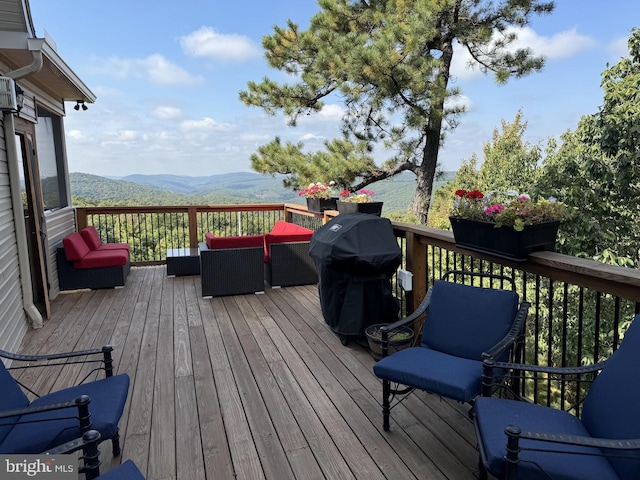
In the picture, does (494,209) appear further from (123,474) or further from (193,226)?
(193,226)

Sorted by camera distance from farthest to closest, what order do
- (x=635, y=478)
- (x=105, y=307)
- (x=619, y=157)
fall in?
(x=619, y=157) → (x=105, y=307) → (x=635, y=478)

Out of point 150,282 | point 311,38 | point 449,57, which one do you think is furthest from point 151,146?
point 150,282

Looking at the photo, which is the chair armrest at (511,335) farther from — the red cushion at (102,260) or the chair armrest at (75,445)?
the red cushion at (102,260)

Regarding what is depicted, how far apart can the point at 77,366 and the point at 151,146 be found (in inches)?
937

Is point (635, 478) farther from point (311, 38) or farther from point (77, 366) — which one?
point (311, 38)

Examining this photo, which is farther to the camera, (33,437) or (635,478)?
(33,437)

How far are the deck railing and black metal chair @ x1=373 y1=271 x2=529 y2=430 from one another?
187 millimetres

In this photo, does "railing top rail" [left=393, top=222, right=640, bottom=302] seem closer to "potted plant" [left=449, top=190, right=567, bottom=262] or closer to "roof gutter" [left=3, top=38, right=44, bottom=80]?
"potted plant" [left=449, top=190, right=567, bottom=262]

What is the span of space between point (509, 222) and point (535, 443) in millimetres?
1079

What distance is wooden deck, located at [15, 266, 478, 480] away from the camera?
6.81 feet

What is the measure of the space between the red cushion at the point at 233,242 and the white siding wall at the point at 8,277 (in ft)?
6.26

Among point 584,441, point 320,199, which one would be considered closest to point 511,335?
point 584,441

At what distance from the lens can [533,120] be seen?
26.8 meters

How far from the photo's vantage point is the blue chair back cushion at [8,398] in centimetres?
172
